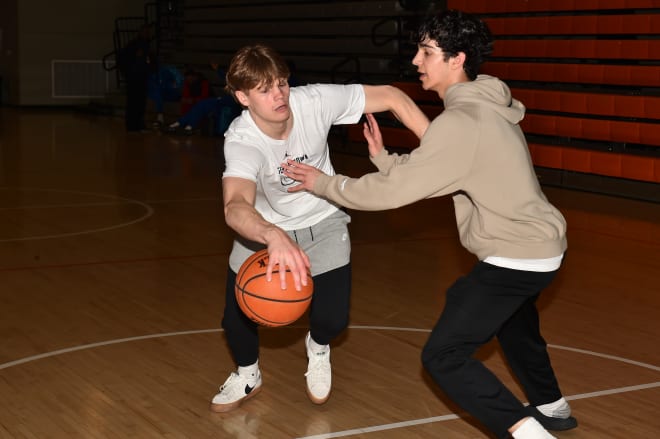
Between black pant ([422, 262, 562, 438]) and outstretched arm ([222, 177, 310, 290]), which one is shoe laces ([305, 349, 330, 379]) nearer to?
outstretched arm ([222, 177, 310, 290])

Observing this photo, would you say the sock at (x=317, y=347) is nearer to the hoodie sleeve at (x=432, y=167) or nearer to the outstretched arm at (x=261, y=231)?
the outstretched arm at (x=261, y=231)

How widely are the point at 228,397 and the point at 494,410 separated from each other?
4.33 feet

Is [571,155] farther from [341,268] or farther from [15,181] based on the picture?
[341,268]

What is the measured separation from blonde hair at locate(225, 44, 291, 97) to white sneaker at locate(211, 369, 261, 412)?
4.00ft

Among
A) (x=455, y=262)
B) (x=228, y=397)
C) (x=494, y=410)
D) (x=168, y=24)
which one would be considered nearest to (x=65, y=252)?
(x=455, y=262)

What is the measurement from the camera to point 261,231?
3.26 metres

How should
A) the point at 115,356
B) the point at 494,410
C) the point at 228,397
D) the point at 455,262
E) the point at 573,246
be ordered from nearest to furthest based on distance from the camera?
the point at 494,410 → the point at 228,397 → the point at 115,356 → the point at 455,262 → the point at 573,246

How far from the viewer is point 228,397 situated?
13.4ft

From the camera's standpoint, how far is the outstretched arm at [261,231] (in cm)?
319

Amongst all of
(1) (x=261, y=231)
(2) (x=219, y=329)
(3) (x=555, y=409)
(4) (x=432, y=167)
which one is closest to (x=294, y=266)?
(1) (x=261, y=231)

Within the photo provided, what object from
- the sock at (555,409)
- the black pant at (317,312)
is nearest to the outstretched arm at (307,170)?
the black pant at (317,312)

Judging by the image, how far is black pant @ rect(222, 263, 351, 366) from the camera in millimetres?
4051

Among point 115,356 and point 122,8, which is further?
point 122,8

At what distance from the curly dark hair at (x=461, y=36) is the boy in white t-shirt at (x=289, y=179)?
670mm
